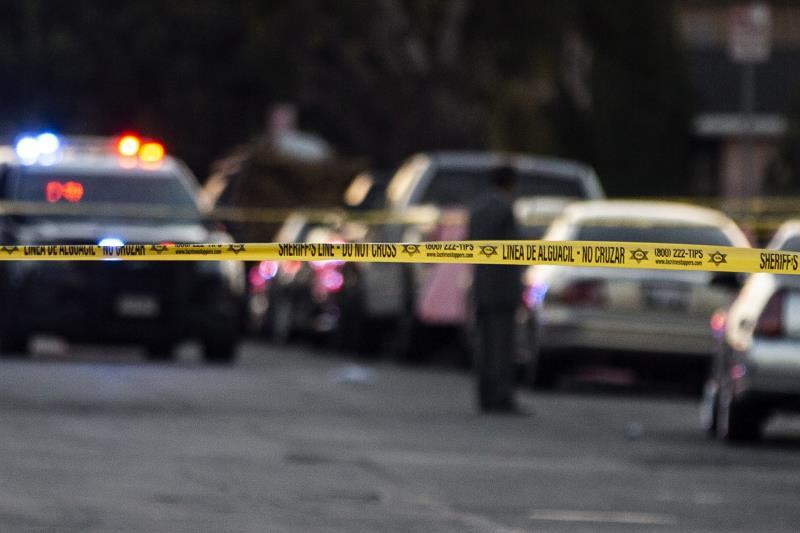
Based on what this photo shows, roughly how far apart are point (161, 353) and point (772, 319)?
8.30m

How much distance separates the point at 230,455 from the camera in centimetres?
1362

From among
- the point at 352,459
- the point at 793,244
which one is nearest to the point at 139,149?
the point at 793,244

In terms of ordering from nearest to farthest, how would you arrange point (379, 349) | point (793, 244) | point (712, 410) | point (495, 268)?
point (793, 244)
point (712, 410)
point (495, 268)
point (379, 349)

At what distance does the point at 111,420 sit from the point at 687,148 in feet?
125

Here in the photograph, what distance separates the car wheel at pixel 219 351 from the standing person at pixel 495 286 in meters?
3.90

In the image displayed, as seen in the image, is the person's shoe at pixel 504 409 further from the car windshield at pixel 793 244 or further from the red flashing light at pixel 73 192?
the red flashing light at pixel 73 192

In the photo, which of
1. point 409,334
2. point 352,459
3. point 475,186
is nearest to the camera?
point 352,459

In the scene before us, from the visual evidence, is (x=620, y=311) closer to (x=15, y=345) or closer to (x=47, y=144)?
(x=15, y=345)

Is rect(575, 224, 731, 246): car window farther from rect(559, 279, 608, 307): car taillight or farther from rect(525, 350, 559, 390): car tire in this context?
rect(525, 350, 559, 390): car tire

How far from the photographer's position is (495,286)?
18.2 meters

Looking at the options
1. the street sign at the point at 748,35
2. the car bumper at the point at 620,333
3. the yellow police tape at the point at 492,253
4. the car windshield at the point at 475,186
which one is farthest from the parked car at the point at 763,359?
the street sign at the point at 748,35

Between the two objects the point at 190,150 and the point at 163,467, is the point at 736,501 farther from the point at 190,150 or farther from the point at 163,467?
the point at 190,150

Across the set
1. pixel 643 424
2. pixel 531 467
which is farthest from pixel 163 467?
pixel 643 424

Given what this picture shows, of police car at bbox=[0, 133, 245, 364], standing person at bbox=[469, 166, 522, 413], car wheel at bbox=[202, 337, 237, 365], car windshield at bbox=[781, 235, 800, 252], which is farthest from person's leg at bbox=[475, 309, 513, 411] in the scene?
car wheel at bbox=[202, 337, 237, 365]
